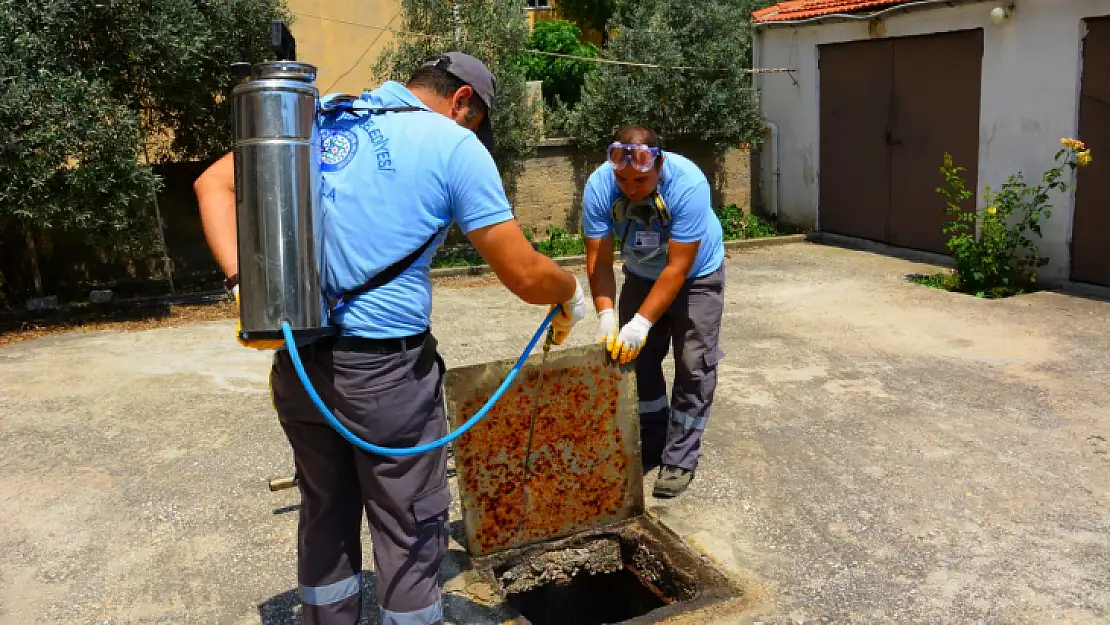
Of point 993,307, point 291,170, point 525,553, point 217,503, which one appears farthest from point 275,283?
point 993,307

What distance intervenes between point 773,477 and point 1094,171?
5.61 meters

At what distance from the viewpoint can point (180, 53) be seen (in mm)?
8617

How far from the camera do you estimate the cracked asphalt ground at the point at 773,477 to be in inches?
133

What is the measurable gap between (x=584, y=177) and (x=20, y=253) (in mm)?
6367

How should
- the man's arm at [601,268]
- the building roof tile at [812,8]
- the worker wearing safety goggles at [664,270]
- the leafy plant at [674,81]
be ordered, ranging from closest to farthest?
the worker wearing safety goggles at [664,270] → the man's arm at [601,268] → the building roof tile at [812,8] → the leafy plant at [674,81]

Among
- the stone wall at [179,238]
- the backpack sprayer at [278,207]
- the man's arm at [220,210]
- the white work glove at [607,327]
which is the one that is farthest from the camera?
the stone wall at [179,238]

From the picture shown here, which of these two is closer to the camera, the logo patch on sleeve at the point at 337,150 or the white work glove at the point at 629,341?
the logo patch on sleeve at the point at 337,150

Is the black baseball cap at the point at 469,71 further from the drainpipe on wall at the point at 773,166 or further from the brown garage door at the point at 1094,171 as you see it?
the drainpipe on wall at the point at 773,166

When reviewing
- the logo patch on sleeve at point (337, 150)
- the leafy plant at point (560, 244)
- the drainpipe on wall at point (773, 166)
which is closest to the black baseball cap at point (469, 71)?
the logo patch on sleeve at point (337, 150)

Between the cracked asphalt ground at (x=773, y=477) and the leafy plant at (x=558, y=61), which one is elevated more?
the leafy plant at (x=558, y=61)

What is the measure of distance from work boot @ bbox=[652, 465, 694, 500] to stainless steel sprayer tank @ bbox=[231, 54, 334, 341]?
232 cm

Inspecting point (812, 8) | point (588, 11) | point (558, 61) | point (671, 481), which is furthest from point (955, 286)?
point (588, 11)

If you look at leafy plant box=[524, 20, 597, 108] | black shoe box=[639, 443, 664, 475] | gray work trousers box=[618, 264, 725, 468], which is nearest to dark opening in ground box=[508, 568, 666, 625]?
gray work trousers box=[618, 264, 725, 468]

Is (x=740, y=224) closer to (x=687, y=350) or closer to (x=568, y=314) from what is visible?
(x=687, y=350)
